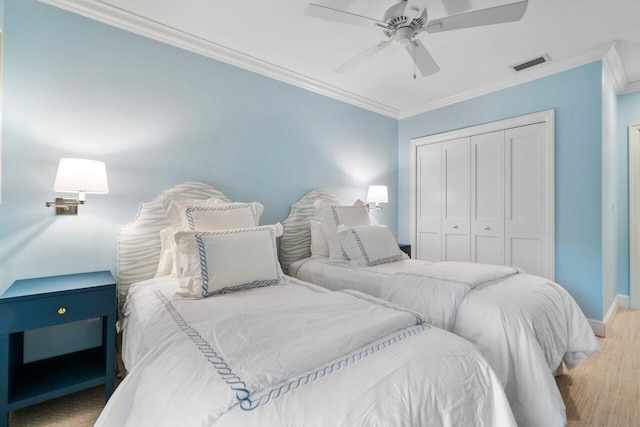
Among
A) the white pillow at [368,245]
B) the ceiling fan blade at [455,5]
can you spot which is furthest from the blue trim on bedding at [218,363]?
the ceiling fan blade at [455,5]

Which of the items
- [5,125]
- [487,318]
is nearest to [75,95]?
[5,125]

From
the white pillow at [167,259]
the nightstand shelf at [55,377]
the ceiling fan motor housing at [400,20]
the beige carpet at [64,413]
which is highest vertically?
the ceiling fan motor housing at [400,20]

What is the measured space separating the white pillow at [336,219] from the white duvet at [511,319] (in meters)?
0.51

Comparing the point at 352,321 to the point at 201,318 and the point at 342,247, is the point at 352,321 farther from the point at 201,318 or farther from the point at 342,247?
the point at 342,247

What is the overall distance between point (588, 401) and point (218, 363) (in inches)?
87.1

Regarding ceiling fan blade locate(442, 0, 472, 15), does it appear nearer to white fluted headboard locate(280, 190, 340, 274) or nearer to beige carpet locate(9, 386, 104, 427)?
white fluted headboard locate(280, 190, 340, 274)

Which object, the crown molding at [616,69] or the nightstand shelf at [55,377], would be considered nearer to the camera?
the nightstand shelf at [55,377]

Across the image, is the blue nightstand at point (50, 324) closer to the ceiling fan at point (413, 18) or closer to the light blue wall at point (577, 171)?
the ceiling fan at point (413, 18)

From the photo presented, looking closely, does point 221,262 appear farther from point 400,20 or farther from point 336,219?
point 400,20

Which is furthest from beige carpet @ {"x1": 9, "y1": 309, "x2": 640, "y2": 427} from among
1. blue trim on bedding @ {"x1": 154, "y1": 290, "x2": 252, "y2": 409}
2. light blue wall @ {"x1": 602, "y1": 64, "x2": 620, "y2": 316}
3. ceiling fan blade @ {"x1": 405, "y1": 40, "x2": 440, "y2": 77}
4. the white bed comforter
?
ceiling fan blade @ {"x1": 405, "y1": 40, "x2": 440, "y2": 77}

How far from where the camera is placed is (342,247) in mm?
2699

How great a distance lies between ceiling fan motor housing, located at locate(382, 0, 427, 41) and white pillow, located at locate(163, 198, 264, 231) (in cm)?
155

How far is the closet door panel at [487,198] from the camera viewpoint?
3330mm

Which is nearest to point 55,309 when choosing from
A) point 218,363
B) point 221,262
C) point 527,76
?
point 221,262
